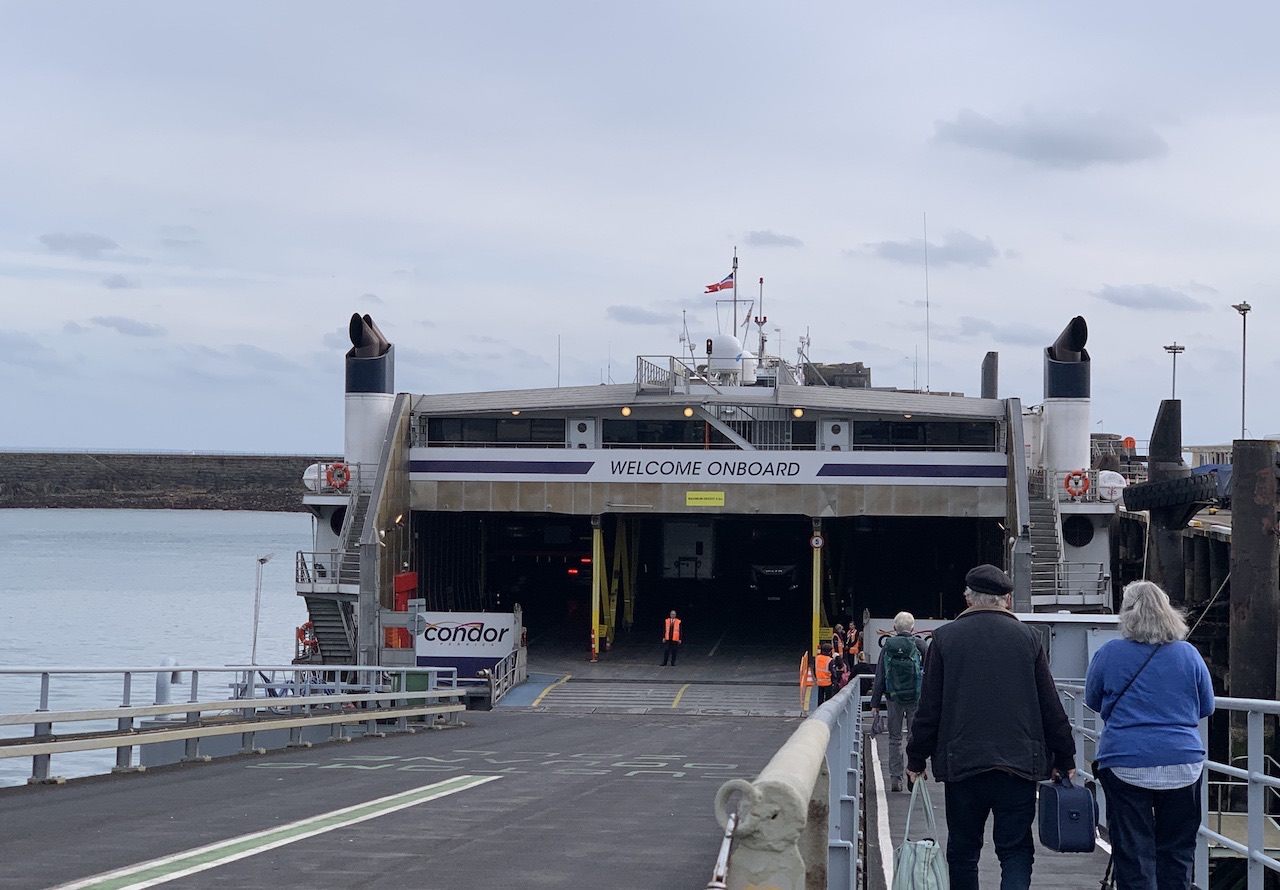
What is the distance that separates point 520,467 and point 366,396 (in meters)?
4.50

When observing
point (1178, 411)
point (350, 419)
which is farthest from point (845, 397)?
point (350, 419)

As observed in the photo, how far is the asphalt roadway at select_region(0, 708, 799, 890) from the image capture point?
8211 millimetres

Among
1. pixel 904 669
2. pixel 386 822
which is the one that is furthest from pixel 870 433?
pixel 386 822

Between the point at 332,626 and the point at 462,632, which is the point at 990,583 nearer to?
the point at 462,632

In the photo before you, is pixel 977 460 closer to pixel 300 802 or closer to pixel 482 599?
pixel 482 599

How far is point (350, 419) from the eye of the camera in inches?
1425

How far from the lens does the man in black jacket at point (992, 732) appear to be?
6250mm

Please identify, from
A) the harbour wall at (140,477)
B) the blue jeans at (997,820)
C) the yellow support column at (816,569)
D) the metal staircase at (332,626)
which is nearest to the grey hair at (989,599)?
the blue jeans at (997,820)

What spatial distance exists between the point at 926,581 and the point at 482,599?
52.2 feet

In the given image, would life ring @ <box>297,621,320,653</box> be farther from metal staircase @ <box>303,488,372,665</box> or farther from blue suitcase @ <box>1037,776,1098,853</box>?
blue suitcase @ <box>1037,776,1098,853</box>

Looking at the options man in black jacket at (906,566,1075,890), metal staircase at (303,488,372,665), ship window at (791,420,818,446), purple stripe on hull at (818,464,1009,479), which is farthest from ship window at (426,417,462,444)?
man in black jacket at (906,566,1075,890)

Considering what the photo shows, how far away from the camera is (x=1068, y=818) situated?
22.0 feet

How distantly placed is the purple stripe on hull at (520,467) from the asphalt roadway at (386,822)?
16.9 m

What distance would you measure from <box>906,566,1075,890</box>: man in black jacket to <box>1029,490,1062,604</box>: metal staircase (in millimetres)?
26948
